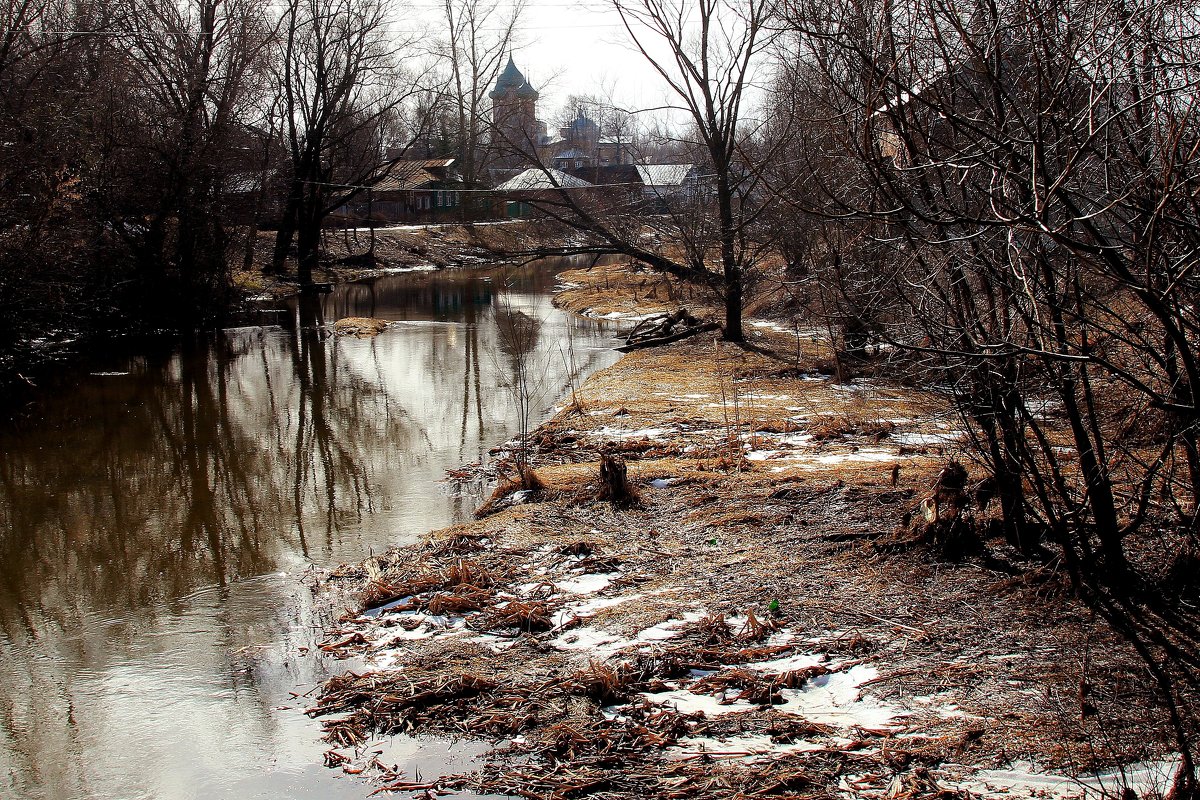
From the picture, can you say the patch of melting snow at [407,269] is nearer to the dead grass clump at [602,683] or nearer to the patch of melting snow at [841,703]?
the dead grass clump at [602,683]

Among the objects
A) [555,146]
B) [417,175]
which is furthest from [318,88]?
[555,146]

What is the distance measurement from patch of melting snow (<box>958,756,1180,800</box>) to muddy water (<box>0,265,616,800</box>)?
8.08 ft

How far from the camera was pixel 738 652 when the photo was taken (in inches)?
223

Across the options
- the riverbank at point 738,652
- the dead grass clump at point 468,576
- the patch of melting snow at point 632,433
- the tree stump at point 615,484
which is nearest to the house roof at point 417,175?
the patch of melting snow at point 632,433

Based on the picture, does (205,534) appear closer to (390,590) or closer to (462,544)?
(462,544)

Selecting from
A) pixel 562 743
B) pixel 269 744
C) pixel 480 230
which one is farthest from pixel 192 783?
pixel 480 230

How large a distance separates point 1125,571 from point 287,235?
39.1m

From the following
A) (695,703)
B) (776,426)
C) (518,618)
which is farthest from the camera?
(776,426)

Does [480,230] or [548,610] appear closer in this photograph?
[548,610]

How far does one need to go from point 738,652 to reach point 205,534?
21.4ft

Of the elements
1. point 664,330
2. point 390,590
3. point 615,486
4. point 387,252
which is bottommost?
point 390,590

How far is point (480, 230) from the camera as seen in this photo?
191ft

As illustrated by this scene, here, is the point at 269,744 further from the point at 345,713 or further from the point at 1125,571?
the point at 1125,571

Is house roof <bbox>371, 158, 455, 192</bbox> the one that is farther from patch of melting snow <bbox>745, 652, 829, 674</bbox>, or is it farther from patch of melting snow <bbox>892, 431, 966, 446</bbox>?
patch of melting snow <bbox>745, 652, 829, 674</bbox>
